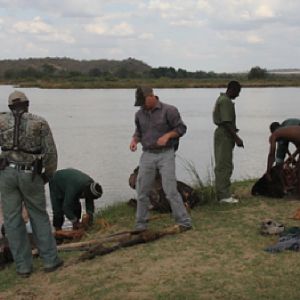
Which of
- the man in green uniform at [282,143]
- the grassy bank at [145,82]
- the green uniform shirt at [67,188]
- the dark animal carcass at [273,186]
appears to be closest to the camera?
the green uniform shirt at [67,188]

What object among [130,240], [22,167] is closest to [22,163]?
[22,167]

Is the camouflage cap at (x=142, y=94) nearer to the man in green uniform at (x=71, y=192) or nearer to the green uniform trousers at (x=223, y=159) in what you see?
the man in green uniform at (x=71, y=192)

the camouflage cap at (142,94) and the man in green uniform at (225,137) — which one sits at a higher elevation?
the camouflage cap at (142,94)

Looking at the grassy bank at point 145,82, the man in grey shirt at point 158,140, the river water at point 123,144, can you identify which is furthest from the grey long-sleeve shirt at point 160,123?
the grassy bank at point 145,82

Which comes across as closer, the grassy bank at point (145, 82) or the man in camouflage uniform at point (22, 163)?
the man in camouflage uniform at point (22, 163)

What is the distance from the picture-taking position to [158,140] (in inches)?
257

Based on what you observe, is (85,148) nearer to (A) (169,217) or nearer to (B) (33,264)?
(A) (169,217)

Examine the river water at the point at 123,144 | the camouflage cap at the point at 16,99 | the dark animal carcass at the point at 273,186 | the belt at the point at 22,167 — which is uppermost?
the camouflage cap at the point at 16,99

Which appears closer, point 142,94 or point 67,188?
point 142,94

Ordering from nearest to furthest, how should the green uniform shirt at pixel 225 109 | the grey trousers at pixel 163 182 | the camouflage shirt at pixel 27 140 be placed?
the camouflage shirt at pixel 27 140 → the grey trousers at pixel 163 182 → the green uniform shirt at pixel 225 109

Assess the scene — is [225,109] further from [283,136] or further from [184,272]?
[184,272]

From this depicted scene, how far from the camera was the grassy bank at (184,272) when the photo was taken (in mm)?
5000

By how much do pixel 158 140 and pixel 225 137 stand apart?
6.00ft

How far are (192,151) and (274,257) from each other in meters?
12.5
